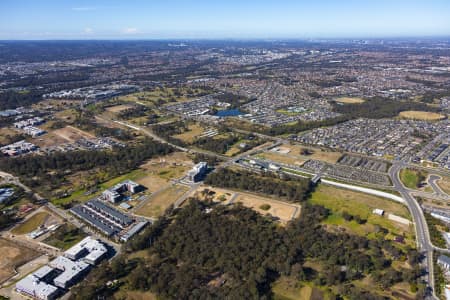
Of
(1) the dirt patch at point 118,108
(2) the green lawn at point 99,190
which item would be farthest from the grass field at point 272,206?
(1) the dirt patch at point 118,108

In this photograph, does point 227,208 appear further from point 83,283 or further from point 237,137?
point 237,137

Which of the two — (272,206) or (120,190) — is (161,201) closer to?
(120,190)

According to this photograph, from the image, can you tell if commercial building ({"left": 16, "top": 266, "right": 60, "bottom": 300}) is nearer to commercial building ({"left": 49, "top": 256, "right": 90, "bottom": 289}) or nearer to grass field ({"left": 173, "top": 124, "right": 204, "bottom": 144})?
commercial building ({"left": 49, "top": 256, "right": 90, "bottom": 289})

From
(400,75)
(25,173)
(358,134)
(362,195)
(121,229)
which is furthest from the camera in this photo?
(400,75)

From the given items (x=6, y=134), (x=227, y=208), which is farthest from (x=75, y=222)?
(x=6, y=134)

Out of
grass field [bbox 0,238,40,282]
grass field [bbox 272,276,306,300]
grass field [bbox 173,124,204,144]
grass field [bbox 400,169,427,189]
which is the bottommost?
grass field [bbox 272,276,306,300]

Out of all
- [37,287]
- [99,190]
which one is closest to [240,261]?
[37,287]

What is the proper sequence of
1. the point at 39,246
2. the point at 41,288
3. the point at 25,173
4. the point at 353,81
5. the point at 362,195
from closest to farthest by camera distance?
the point at 41,288
the point at 39,246
the point at 362,195
the point at 25,173
the point at 353,81

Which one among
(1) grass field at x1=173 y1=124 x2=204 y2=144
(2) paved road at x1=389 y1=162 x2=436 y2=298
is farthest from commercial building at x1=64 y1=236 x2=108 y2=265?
(1) grass field at x1=173 y1=124 x2=204 y2=144
